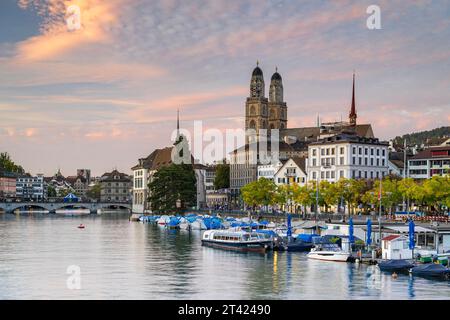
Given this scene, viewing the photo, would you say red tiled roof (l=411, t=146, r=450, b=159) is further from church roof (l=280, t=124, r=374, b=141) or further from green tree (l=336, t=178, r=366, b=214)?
church roof (l=280, t=124, r=374, b=141)

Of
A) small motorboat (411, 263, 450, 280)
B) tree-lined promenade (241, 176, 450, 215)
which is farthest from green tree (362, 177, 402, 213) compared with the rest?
small motorboat (411, 263, 450, 280)

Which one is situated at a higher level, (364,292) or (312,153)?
(312,153)

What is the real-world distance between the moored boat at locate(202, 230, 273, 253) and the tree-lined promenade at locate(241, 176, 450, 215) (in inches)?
515

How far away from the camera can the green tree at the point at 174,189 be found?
141625mm

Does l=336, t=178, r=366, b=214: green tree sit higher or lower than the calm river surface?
higher

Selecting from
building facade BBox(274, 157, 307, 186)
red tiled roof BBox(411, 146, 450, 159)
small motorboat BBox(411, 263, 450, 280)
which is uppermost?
red tiled roof BBox(411, 146, 450, 159)

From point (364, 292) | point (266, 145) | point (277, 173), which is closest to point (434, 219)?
point (364, 292)

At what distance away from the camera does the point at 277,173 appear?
135 m

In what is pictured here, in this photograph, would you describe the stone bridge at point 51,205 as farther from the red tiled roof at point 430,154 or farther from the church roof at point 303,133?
the red tiled roof at point 430,154

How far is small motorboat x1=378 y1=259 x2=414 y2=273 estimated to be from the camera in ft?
175

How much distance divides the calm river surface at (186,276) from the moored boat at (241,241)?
1233 millimetres
